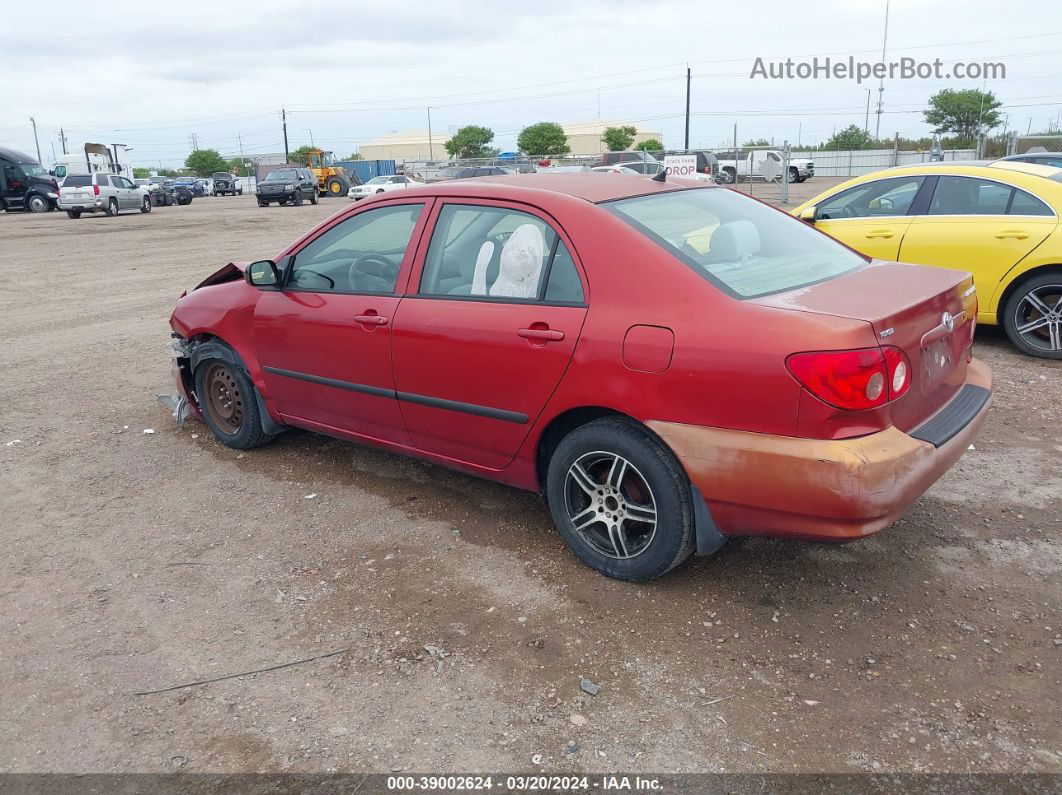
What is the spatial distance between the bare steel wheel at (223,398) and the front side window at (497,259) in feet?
5.91

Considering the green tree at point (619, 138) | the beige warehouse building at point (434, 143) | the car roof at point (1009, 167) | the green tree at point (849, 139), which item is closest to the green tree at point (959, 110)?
the green tree at point (849, 139)

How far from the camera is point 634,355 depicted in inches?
126

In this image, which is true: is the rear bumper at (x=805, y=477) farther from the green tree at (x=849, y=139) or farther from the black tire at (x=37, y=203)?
the green tree at (x=849, y=139)

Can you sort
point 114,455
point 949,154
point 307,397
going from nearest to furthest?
point 307,397 < point 114,455 < point 949,154

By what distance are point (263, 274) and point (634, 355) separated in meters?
2.33

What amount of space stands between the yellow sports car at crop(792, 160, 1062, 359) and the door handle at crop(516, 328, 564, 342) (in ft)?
11.9

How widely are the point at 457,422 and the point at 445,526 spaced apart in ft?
1.96

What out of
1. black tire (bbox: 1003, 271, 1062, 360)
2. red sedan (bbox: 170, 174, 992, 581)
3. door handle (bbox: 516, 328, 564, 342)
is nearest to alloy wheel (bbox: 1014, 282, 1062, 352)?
black tire (bbox: 1003, 271, 1062, 360)

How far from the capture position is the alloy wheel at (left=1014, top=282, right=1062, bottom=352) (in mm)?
6609

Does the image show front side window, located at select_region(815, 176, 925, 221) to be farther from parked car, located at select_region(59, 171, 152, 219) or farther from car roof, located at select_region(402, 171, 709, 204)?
parked car, located at select_region(59, 171, 152, 219)

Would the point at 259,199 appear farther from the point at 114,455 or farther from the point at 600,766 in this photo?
the point at 600,766

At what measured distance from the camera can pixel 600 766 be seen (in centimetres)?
253

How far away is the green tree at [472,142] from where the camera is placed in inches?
A: 3691

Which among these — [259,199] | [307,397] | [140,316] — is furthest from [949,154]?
[307,397]
